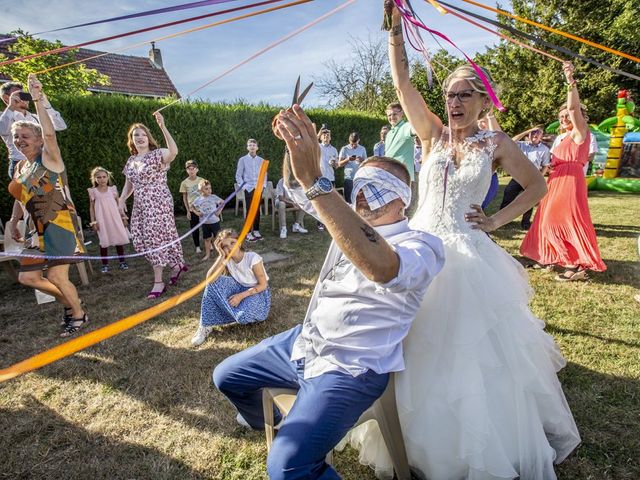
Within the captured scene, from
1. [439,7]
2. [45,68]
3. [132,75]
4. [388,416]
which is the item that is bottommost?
[388,416]

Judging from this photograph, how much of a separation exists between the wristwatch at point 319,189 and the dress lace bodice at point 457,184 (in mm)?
1383

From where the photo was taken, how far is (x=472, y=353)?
6.36ft

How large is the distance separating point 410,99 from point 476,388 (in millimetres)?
1912

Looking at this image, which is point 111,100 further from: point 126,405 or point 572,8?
point 572,8

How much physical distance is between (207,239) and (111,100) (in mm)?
5718

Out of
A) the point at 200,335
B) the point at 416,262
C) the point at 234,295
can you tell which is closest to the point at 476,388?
the point at 416,262

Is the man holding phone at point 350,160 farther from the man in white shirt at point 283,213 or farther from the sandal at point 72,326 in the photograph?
the sandal at point 72,326

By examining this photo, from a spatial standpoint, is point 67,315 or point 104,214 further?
point 104,214

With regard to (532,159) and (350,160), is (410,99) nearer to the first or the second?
(350,160)

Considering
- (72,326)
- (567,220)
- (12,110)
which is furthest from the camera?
(12,110)

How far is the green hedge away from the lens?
9133 mm

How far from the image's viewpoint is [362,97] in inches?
1156

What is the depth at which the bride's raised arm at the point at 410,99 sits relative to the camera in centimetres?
258

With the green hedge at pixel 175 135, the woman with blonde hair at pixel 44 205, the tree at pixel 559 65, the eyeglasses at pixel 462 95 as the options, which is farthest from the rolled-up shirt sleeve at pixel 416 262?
the tree at pixel 559 65
